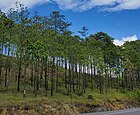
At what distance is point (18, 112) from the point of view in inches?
1102

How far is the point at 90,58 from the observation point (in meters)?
56.2

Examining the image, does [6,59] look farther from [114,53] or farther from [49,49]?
[114,53]

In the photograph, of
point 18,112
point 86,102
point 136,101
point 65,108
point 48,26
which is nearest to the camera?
point 18,112

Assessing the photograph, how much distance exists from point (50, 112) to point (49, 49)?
1408cm

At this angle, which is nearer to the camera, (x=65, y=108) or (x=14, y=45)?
(x=65, y=108)

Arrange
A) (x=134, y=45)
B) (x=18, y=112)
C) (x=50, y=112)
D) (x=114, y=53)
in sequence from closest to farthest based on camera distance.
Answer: (x=18, y=112), (x=50, y=112), (x=114, y=53), (x=134, y=45)

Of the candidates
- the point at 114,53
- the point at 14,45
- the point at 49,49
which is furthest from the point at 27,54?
the point at 114,53

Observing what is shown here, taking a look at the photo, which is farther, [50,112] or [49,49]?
[49,49]

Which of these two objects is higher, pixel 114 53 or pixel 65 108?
pixel 114 53

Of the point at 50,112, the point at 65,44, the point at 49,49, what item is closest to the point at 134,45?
the point at 65,44

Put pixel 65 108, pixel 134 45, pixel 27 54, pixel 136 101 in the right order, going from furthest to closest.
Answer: pixel 134 45 < pixel 136 101 < pixel 27 54 < pixel 65 108

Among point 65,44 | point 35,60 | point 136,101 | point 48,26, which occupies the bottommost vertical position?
point 136,101

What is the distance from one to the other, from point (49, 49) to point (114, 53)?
1074 inches

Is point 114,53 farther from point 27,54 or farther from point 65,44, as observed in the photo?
point 27,54
